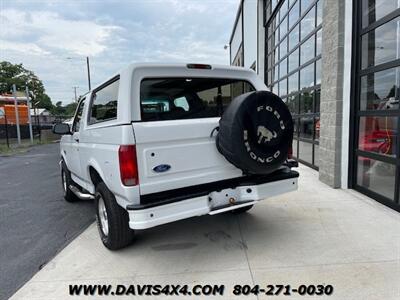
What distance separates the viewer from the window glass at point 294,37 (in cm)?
863

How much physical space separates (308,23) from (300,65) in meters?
1.07

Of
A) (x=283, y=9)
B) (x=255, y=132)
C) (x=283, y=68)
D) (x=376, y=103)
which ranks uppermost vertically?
(x=283, y=9)

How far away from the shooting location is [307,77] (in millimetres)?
7879

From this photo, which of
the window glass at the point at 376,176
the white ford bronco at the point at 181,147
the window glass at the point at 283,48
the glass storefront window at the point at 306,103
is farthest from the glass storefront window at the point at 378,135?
the window glass at the point at 283,48

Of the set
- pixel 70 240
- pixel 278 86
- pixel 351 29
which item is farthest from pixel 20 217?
pixel 278 86

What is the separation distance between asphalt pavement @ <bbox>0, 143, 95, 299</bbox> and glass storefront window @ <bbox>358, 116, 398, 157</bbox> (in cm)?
464

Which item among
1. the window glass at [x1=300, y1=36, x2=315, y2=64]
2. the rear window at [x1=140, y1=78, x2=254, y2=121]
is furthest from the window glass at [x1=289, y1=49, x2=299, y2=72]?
the rear window at [x1=140, y1=78, x2=254, y2=121]

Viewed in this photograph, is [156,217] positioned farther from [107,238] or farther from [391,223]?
[391,223]

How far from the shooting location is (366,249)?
330 cm

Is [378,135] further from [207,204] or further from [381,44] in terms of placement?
[207,204]

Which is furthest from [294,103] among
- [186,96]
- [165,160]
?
[165,160]

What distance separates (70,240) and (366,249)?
11.6 feet

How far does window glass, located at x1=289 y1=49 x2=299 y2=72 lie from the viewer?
8.65 metres

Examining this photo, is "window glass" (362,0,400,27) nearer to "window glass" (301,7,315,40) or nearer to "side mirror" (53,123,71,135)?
"window glass" (301,7,315,40)
